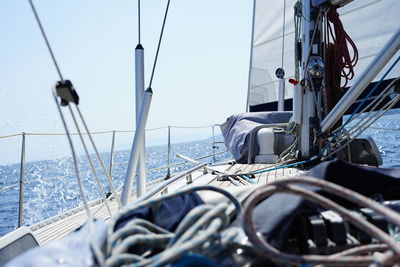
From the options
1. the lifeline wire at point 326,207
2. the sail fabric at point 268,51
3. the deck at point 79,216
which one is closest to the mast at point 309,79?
the deck at point 79,216

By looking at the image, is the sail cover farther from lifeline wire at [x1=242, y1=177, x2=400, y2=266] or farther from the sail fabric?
lifeline wire at [x1=242, y1=177, x2=400, y2=266]

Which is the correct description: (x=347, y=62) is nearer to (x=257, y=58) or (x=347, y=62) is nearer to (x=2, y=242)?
(x=2, y=242)

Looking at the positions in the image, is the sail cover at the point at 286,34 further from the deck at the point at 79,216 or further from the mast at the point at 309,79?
the deck at the point at 79,216

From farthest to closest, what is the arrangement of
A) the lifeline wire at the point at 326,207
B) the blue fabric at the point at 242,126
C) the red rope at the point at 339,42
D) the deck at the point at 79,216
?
the blue fabric at the point at 242,126, the red rope at the point at 339,42, the deck at the point at 79,216, the lifeline wire at the point at 326,207

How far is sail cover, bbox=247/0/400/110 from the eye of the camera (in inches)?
182

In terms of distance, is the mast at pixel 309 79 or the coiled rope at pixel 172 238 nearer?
the coiled rope at pixel 172 238

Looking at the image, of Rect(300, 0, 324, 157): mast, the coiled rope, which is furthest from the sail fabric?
the coiled rope

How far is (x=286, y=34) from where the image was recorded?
567 cm

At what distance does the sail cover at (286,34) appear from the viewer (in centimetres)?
462

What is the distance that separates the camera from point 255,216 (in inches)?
26.9

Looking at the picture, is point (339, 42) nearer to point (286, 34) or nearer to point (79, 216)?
point (79, 216)

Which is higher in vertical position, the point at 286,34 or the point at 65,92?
the point at 286,34

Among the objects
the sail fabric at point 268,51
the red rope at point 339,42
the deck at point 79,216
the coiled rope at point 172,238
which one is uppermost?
the sail fabric at point 268,51

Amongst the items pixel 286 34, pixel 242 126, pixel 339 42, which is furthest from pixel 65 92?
pixel 286 34
